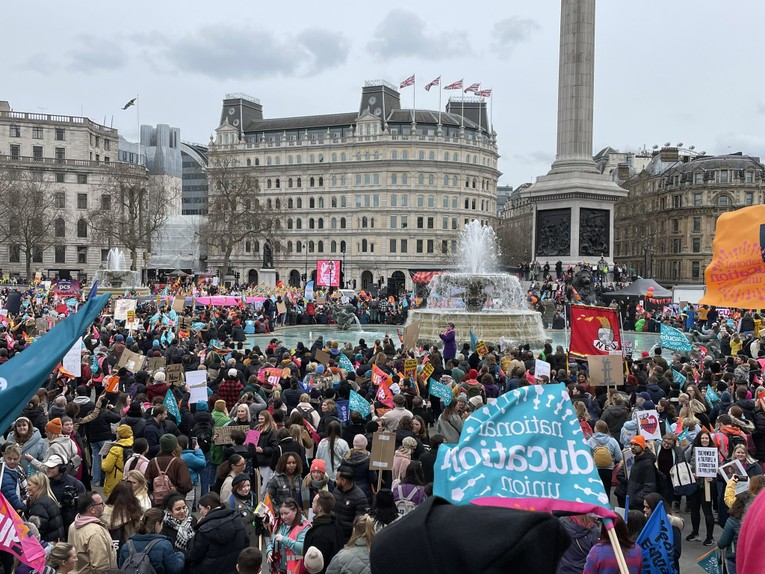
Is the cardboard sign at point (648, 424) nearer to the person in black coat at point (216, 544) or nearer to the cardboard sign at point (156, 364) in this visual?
the person in black coat at point (216, 544)

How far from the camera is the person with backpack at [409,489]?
7.15m

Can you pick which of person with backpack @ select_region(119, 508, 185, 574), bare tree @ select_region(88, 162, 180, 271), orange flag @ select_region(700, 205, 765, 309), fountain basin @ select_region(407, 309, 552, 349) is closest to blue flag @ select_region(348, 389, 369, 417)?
person with backpack @ select_region(119, 508, 185, 574)

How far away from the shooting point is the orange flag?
710cm

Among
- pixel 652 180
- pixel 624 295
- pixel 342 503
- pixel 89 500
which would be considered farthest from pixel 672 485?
pixel 652 180

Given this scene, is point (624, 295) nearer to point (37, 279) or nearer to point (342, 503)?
point (342, 503)

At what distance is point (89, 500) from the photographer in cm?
577

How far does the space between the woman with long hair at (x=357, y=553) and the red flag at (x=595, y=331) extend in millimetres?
10743

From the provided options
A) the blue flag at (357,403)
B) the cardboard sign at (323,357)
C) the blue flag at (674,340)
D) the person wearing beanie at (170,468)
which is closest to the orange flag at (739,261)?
the blue flag at (357,403)

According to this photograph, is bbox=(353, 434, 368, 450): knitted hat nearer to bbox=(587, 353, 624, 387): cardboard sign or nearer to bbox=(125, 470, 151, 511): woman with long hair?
bbox=(125, 470, 151, 511): woman with long hair

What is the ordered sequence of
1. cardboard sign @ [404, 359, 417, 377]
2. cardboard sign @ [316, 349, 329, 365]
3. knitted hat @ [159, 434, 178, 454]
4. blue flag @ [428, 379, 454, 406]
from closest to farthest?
knitted hat @ [159, 434, 178, 454] → blue flag @ [428, 379, 454, 406] → cardboard sign @ [404, 359, 417, 377] → cardboard sign @ [316, 349, 329, 365]

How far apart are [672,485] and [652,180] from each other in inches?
3721

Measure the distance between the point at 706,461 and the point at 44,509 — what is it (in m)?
7.04

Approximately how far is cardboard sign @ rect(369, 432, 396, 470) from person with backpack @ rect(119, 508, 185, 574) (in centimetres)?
265

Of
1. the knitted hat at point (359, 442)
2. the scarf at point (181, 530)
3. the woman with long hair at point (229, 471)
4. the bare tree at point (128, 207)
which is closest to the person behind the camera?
the scarf at point (181, 530)
